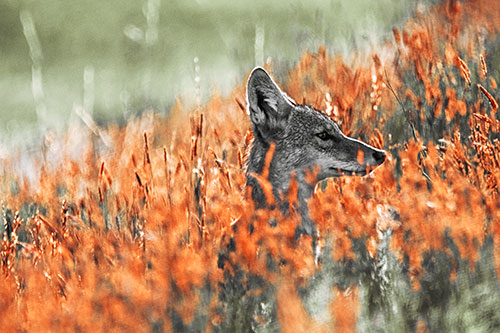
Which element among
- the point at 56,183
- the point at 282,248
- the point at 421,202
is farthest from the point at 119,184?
the point at 421,202

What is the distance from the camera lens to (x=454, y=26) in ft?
21.1

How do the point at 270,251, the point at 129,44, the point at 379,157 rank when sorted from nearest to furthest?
the point at 270,251, the point at 379,157, the point at 129,44

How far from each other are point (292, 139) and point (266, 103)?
0.34 metres

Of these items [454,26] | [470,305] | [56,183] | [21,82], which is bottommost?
[21,82]

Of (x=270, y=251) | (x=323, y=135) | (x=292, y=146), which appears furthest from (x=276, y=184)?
(x=270, y=251)

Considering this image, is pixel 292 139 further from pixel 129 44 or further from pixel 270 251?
pixel 129 44

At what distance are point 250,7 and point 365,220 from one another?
46.8ft

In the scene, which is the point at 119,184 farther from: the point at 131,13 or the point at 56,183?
the point at 131,13

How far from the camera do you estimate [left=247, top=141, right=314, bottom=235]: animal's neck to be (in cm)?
530

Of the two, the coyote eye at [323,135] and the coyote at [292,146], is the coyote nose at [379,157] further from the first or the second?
the coyote eye at [323,135]

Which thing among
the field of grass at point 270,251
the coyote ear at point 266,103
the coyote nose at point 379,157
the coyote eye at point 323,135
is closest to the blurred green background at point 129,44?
the coyote ear at point 266,103

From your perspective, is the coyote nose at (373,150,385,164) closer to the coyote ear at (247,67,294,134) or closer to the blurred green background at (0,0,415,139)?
the coyote ear at (247,67,294,134)

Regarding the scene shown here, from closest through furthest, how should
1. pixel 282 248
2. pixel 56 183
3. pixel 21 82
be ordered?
pixel 282 248, pixel 56 183, pixel 21 82

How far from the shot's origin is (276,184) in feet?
17.8
